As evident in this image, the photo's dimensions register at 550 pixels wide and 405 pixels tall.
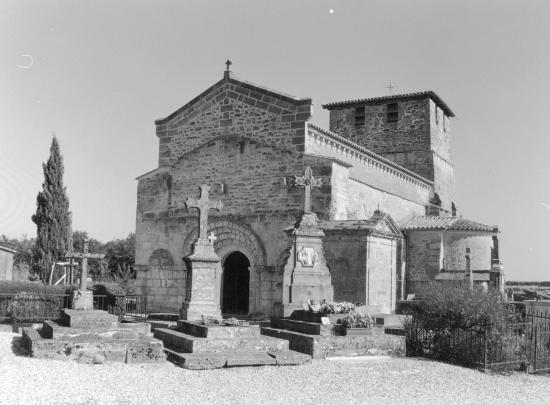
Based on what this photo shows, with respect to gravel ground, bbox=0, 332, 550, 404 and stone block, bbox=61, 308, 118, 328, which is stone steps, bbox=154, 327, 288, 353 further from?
stone block, bbox=61, 308, 118, 328

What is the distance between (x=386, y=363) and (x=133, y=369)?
14.0 ft

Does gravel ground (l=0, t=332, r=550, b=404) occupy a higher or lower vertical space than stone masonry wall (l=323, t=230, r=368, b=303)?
lower

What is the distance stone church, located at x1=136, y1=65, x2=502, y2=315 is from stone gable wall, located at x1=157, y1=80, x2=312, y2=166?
36 mm

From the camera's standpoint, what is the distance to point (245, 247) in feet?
61.2

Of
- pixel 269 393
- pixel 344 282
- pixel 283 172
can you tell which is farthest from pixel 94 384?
pixel 283 172

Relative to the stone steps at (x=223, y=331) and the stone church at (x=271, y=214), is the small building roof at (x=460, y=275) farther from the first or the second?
the stone steps at (x=223, y=331)

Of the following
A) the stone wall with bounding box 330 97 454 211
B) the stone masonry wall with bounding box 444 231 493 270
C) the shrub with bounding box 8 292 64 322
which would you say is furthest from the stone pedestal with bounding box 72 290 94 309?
the stone wall with bounding box 330 97 454 211

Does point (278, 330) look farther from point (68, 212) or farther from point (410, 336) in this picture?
point (68, 212)

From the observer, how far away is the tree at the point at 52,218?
2877 centimetres

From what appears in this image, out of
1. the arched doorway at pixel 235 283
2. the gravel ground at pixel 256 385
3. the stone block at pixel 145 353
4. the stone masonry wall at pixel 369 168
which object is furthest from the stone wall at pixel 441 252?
the stone block at pixel 145 353

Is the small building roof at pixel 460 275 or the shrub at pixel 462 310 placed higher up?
the small building roof at pixel 460 275

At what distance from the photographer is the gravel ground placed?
6.61 metres

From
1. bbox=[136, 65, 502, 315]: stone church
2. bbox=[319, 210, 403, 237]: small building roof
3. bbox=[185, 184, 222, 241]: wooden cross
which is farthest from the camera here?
bbox=[136, 65, 502, 315]: stone church

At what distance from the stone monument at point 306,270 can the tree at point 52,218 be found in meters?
19.3
